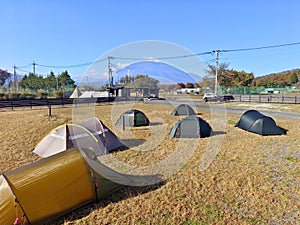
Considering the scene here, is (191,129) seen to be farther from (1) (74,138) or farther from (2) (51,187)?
(2) (51,187)

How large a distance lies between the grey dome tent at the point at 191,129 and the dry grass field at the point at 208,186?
1.42ft

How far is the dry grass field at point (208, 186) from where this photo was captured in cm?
338

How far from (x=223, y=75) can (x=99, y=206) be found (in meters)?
54.1

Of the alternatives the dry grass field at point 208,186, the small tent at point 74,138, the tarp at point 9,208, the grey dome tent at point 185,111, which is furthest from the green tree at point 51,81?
the tarp at point 9,208

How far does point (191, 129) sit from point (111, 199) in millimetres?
5250

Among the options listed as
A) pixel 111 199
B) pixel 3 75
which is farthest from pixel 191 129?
pixel 3 75

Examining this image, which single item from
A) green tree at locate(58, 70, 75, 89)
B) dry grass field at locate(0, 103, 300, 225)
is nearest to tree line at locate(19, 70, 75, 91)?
green tree at locate(58, 70, 75, 89)

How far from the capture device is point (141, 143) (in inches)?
314

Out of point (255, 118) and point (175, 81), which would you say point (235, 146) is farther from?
point (175, 81)

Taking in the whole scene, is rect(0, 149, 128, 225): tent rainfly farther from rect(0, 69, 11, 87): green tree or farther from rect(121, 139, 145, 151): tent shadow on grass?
rect(0, 69, 11, 87): green tree

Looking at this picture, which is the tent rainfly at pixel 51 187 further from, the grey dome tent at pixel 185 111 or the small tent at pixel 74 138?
the grey dome tent at pixel 185 111

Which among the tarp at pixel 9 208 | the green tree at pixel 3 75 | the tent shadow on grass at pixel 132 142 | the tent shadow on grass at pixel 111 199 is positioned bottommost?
the tent shadow on grass at pixel 111 199

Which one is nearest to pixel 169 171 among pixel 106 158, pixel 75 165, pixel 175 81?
pixel 106 158

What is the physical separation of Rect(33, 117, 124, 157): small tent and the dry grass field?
0.49 m
